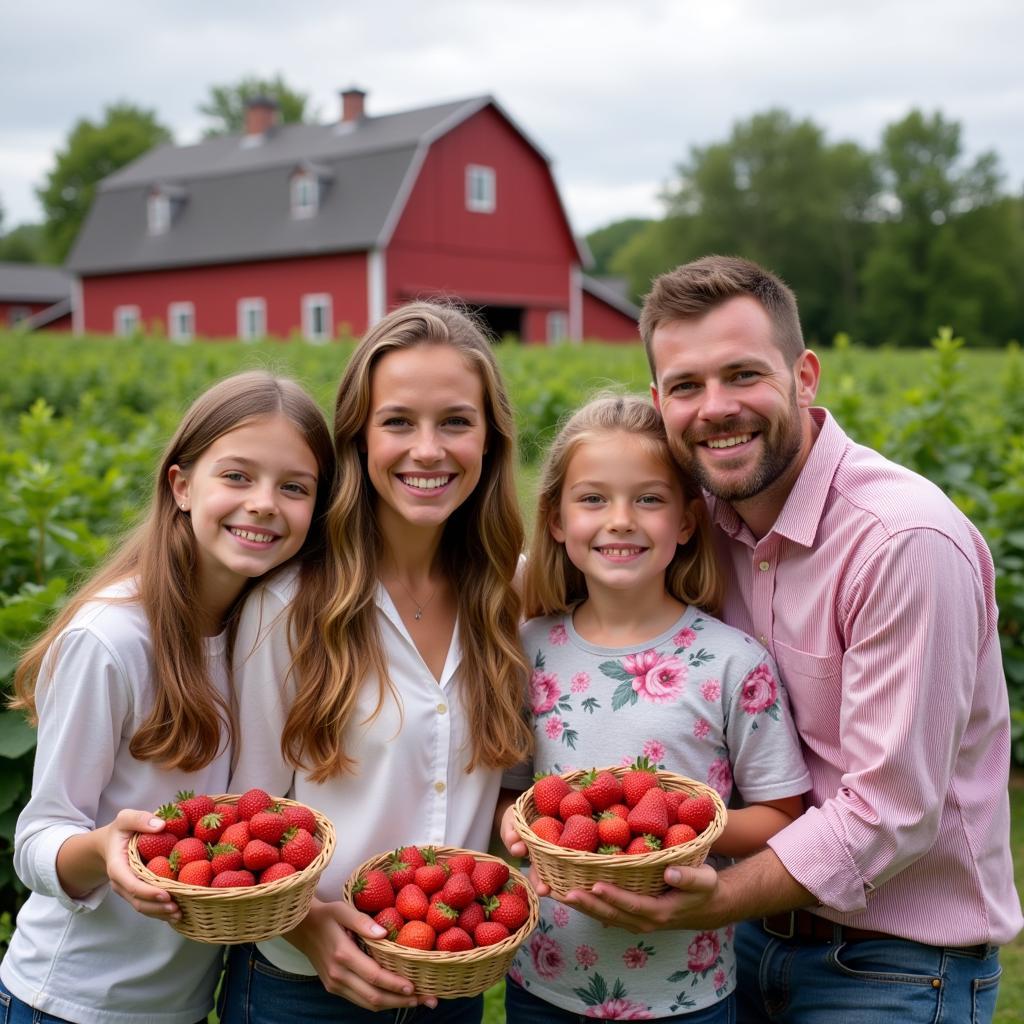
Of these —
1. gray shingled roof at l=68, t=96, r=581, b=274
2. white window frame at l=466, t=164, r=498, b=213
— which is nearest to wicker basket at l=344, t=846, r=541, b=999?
gray shingled roof at l=68, t=96, r=581, b=274

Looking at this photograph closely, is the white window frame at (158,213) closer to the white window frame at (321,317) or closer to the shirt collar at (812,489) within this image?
the white window frame at (321,317)

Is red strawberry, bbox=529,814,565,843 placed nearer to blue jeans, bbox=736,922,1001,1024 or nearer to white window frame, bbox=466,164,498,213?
blue jeans, bbox=736,922,1001,1024

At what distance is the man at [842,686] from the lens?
94.7 inches

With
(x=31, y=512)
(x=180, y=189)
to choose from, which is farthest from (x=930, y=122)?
(x=31, y=512)

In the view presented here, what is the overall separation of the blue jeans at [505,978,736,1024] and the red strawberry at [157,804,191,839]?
0.96 m

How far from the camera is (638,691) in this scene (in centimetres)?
264

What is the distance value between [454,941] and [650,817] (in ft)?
1.52

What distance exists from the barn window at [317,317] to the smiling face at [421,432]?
1150 inches

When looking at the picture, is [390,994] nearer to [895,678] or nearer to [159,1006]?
[159,1006]

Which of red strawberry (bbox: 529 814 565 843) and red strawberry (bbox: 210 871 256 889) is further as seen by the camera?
red strawberry (bbox: 529 814 565 843)

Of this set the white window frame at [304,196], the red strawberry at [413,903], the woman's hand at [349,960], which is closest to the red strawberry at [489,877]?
the red strawberry at [413,903]

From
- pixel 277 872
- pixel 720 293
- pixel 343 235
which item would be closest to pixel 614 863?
pixel 277 872

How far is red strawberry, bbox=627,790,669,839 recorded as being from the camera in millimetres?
2221

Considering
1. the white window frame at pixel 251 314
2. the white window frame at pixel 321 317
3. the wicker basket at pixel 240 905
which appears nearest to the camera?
the wicker basket at pixel 240 905
